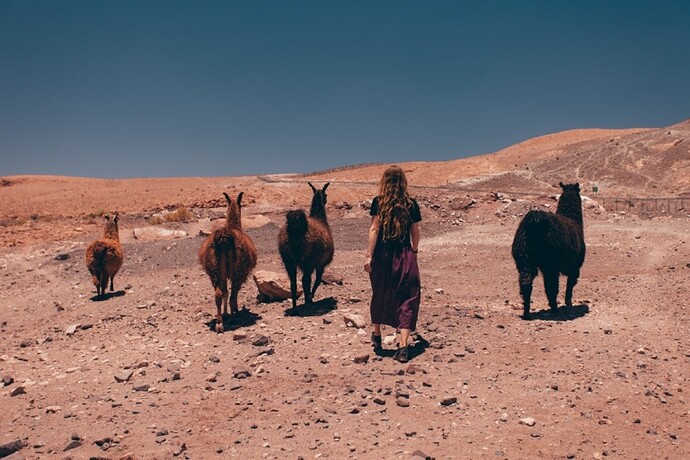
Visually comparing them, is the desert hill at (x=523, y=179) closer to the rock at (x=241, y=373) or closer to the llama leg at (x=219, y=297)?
the llama leg at (x=219, y=297)

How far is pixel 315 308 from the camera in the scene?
967 cm

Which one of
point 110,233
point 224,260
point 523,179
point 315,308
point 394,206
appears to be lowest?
point 315,308

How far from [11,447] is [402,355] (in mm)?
4420

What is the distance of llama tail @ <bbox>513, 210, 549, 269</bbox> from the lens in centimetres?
849

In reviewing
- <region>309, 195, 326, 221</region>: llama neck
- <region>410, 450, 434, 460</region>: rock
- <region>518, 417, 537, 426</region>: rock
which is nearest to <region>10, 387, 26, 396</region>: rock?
<region>410, 450, 434, 460</region>: rock

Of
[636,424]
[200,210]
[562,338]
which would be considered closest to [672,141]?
[200,210]

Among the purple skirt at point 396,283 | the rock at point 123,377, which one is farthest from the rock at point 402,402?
the rock at point 123,377

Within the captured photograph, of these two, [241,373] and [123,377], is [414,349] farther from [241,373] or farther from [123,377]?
[123,377]

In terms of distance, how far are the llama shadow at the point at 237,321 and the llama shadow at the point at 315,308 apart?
0.65 m

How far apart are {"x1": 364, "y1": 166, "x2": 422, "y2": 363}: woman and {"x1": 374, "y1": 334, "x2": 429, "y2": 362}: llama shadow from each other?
11 centimetres

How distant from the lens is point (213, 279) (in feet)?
29.0

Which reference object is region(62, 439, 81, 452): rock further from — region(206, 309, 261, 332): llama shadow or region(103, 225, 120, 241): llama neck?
region(103, 225, 120, 241): llama neck

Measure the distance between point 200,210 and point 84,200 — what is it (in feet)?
59.5

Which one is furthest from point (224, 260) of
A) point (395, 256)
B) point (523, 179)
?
point (523, 179)
